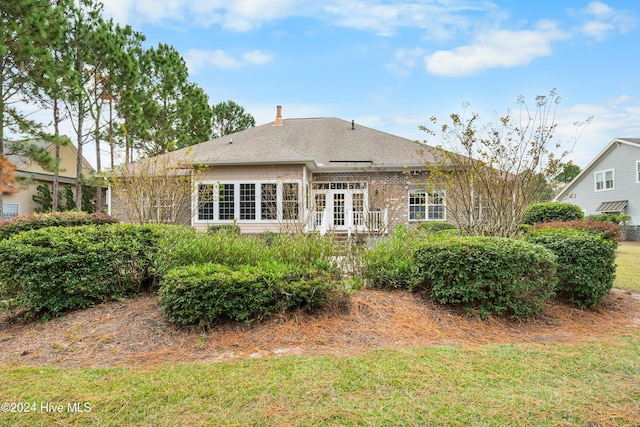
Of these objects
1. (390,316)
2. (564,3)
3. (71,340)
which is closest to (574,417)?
(390,316)

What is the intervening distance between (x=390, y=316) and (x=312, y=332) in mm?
1036

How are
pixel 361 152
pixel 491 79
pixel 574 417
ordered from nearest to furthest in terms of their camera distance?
1. pixel 574 417
2. pixel 491 79
3. pixel 361 152

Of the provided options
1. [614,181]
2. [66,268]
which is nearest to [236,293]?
[66,268]

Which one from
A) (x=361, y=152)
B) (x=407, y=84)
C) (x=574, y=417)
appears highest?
(x=407, y=84)

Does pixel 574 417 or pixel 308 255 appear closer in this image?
pixel 574 417

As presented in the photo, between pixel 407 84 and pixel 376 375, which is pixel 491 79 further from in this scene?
pixel 376 375

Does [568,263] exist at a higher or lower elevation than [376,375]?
higher

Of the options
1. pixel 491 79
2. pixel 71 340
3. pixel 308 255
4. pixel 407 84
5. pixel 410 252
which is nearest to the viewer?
pixel 71 340

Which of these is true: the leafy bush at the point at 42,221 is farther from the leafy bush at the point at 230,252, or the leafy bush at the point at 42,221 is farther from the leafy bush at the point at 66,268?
the leafy bush at the point at 230,252

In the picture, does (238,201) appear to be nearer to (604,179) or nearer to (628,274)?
(628,274)

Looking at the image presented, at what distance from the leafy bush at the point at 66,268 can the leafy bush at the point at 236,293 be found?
3.96 feet

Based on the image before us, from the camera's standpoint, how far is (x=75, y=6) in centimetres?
1709

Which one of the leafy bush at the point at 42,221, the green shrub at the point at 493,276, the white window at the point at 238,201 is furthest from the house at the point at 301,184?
the green shrub at the point at 493,276

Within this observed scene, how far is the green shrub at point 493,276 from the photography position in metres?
4.26
